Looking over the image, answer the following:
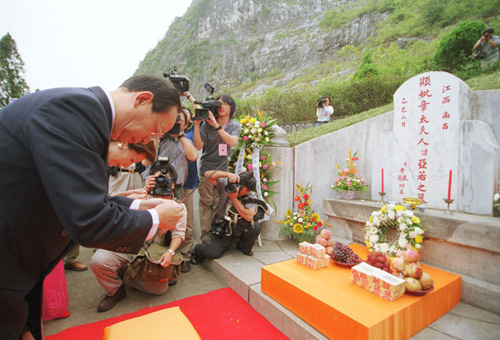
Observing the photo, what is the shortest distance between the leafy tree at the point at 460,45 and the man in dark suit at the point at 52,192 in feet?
28.4

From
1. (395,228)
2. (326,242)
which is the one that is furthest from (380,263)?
(395,228)

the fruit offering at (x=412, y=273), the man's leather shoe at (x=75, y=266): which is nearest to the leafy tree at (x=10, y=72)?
the man's leather shoe at (x=75, y=266)

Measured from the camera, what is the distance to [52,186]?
0.86m

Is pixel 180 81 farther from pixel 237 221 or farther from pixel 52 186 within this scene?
pixel 52 186

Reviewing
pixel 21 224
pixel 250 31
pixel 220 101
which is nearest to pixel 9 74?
pixel 220 101

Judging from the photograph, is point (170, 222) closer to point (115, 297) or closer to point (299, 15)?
point (115, 297)

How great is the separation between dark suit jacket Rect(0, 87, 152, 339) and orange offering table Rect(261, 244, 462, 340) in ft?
5.32

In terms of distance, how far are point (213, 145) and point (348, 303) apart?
8.81 feet

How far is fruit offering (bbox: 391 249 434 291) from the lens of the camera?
7.15 ft

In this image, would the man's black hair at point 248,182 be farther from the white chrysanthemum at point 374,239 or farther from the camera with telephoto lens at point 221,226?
the white chrysanthemum at point 374,239

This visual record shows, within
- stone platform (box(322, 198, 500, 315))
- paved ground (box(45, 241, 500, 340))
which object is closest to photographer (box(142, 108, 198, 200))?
paved ground (box(45, 241, 500, 340))

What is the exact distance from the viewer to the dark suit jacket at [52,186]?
0.87 m

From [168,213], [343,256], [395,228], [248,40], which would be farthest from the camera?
[248,40]

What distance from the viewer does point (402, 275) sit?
2.39 m
